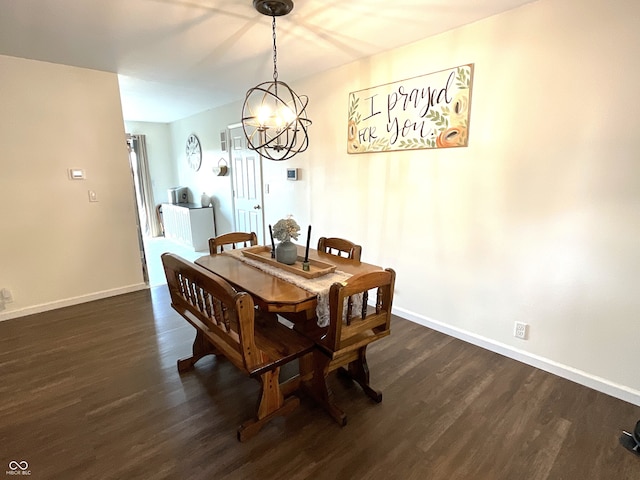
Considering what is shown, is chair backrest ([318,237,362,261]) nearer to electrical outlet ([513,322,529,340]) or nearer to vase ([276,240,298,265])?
vase ([276,240,298,265])

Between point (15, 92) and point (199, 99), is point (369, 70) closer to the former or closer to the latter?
point (199, 99)

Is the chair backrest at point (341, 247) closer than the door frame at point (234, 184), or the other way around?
the chair backrest at point (341, 247)

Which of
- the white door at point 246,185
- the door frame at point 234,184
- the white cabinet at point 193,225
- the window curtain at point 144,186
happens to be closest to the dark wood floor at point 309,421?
the door frame at point 234,184

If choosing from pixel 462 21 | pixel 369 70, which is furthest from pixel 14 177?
pixel 462 21

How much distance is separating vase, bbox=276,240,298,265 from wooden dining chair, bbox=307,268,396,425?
0.47 meters

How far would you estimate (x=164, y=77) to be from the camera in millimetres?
3336

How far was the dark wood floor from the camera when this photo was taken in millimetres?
1511

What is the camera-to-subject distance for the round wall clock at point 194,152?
5.72m

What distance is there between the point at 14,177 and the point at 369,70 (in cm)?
335

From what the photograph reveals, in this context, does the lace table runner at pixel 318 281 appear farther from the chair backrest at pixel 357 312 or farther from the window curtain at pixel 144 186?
the window curtain at pixel 144 186

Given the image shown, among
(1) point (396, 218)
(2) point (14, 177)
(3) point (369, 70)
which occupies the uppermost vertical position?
(3) point (369, 70)

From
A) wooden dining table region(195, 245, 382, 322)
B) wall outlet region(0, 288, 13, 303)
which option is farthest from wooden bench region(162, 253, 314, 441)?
wall outlet region(0, 288, 13, 303)

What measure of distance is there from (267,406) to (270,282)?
26.2 inches

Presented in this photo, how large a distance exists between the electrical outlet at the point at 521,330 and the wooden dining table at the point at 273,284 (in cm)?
119
